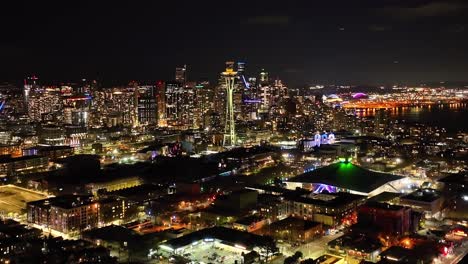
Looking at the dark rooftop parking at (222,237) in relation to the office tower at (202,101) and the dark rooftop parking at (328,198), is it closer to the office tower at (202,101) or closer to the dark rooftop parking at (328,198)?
the dark rooftop parking at (328,198)

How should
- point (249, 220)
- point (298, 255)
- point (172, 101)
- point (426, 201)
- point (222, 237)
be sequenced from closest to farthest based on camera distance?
1. point (298, 255)
2. point (222, 237)
3. point (249, 220)
4. point (426, 201)
5. point (172, 101)

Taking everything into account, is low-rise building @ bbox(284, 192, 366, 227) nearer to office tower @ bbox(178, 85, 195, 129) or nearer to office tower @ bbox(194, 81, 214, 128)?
office tower @ bbox(178, 85, 195, 129)

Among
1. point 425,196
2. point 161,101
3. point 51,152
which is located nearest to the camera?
point 425,196

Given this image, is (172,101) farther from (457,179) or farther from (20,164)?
(457,179)

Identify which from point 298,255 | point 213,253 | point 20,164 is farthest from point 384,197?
point 20,164

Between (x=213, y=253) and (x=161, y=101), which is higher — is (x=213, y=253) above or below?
below

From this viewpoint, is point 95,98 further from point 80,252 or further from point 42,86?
point 80,252

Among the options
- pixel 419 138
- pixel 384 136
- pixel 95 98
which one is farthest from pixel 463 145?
pixel 95 98

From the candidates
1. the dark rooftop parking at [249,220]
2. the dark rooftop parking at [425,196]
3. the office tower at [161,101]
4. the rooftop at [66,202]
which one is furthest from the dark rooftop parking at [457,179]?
the office tower at [161,101]

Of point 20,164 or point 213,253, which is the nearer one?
point 213,253
